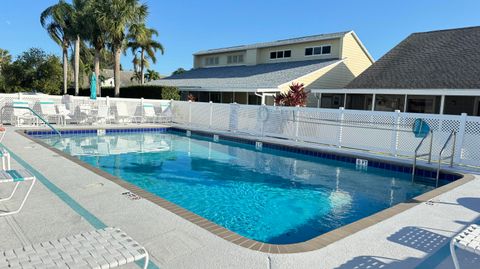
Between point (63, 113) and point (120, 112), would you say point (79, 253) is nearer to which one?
point (63, 113)

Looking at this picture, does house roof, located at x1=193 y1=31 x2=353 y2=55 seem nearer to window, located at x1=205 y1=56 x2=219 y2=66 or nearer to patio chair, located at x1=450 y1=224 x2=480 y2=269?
window, located at x1=205 y1=56 x2=219 y2=66

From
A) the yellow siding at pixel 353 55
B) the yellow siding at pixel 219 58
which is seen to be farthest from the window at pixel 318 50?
the yellow siding at pixel 219 58

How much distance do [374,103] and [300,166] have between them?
10.2 m

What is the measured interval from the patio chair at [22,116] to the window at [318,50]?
1739 cm

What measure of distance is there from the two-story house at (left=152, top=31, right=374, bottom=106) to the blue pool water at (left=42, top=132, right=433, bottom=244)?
8.42 metres

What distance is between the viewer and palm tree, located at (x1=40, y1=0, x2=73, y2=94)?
27.5m

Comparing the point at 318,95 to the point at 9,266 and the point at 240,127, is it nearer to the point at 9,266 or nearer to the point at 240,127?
the point at 240,127

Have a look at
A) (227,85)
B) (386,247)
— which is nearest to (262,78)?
(227,85)

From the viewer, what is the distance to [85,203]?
4.27 meters

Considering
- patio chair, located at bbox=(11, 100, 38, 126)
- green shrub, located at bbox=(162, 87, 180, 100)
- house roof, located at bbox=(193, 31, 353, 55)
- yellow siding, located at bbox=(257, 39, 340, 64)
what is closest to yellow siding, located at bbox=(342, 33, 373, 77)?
yellow siding, located at bbox=(257, 39, 340, 64)

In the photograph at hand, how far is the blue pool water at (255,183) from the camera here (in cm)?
538

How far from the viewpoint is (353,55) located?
22.2 metres

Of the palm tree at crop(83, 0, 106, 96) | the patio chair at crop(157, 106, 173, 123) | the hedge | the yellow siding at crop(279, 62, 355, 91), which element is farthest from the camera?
the palm tree at crop(83, 0, 106, 96)

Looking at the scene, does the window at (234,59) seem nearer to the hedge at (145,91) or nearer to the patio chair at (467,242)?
the hedge at (145,91)
